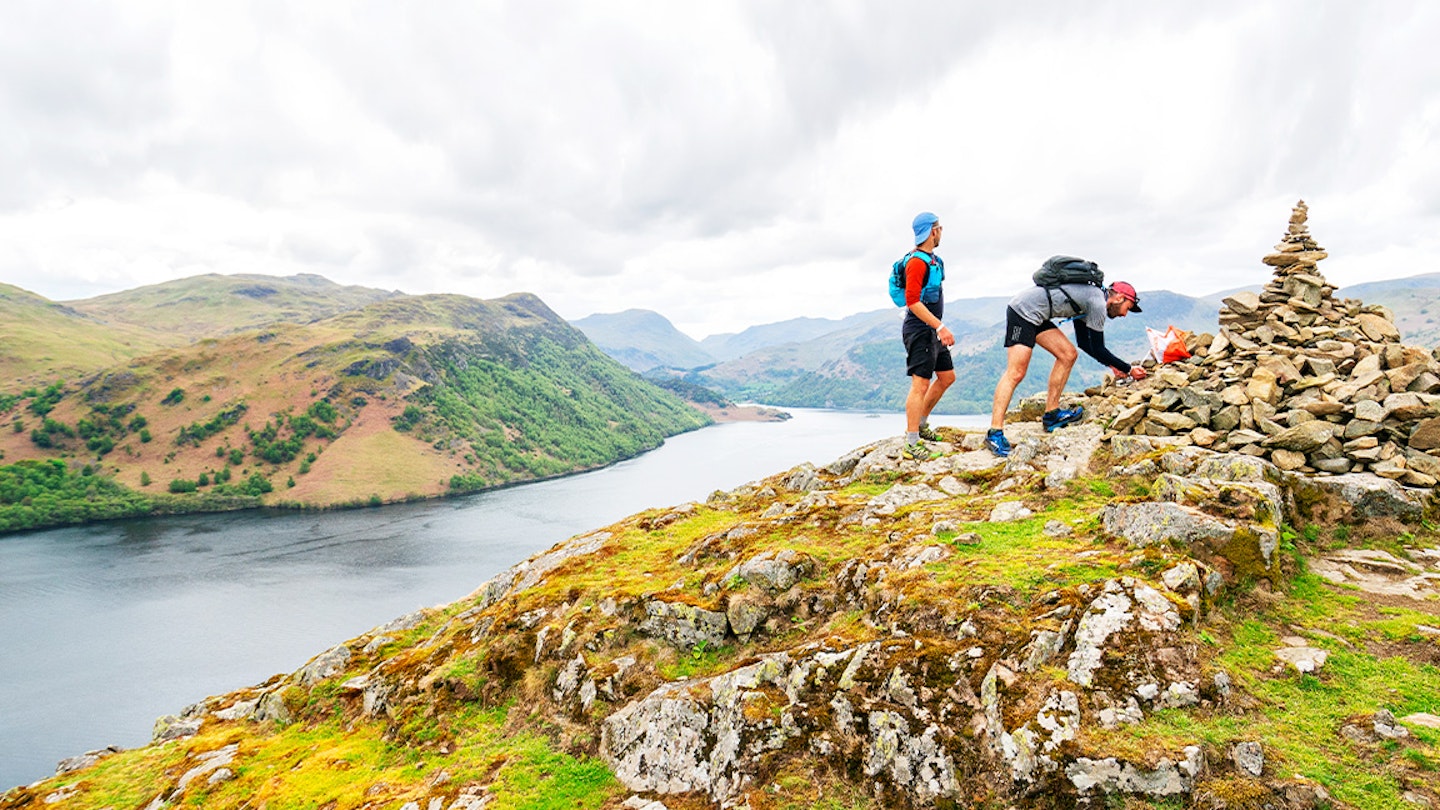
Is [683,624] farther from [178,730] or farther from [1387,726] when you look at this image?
[178,730]

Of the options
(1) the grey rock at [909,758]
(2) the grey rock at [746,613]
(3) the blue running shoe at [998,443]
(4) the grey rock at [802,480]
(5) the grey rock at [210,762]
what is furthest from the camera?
(4) the grey rock at [802,480]

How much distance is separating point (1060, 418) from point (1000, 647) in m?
8.79

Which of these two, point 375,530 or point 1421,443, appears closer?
point 1421,443

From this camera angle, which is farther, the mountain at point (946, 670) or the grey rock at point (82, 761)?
the grey rock at point (82, 761)

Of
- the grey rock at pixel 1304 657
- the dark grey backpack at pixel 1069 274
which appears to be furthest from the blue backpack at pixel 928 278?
the grey rock at pixel 1304 657

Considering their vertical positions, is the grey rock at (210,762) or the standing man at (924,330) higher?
the standing man at (924,330)

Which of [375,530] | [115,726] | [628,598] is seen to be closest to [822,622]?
[628,598]

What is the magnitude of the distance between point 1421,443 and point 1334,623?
4.40 metres

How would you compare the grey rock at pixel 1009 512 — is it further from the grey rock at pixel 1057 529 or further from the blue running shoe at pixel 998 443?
the blue running shoe at pixel 998 443

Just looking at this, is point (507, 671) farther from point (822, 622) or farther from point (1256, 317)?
point (1256, 317)

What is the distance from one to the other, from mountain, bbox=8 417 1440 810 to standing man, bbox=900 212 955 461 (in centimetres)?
129

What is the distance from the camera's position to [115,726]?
2025 inches

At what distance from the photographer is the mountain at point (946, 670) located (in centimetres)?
476

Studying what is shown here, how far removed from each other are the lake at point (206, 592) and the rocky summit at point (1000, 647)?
59.3 m
